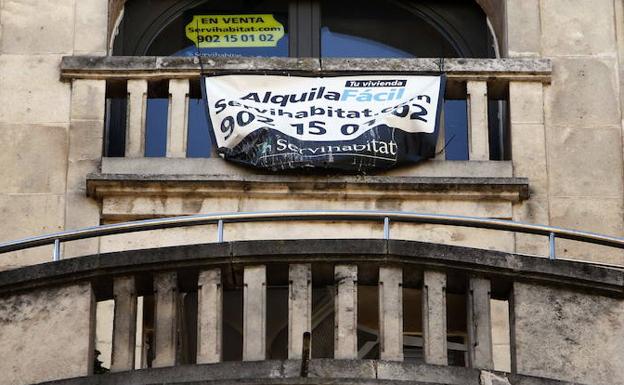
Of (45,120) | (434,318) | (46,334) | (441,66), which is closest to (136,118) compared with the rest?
(45,120)

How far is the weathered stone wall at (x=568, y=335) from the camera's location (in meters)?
18.7

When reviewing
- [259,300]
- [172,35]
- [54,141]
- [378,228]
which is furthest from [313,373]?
[172,35]

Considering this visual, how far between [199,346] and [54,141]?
520 centimetres

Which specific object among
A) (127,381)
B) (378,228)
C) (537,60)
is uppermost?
(537,60)

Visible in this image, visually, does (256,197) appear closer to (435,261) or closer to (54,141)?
(54,141)

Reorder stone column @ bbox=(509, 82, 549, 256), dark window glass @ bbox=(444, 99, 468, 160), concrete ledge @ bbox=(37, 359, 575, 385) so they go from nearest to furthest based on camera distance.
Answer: concrete ledge @ bbox=(37, 359, 575, 385)
stone column @ bbox=(509, 82, 549, 256)
dark window glass @ bbox=(444, 99, 468, 160)

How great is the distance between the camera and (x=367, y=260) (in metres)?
18.9

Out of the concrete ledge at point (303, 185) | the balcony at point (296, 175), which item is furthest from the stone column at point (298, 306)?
the concrete ledge at point (303, 185)

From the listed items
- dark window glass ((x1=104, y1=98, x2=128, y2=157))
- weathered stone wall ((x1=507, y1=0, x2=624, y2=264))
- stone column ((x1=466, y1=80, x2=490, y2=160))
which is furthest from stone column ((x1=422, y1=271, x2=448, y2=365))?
dark window glass ((x1=104, y1=98, x2=128, y2=157))

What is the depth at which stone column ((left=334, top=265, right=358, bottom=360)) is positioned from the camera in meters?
18.5

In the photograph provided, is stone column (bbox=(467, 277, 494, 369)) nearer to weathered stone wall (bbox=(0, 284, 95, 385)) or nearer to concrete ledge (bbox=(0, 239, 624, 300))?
concrete ledge (bbox=(0, 239, 624, 300))

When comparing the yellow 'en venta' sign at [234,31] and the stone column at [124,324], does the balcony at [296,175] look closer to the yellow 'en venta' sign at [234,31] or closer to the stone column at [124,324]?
the yellow 'en venta' sign at [234,31]

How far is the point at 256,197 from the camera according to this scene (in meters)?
22.7

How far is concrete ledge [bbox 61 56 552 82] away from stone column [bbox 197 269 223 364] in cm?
498
